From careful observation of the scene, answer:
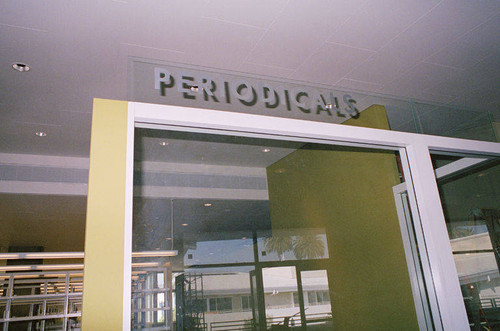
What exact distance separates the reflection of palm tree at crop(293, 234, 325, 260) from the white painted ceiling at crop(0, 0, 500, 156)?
1274 millimetres

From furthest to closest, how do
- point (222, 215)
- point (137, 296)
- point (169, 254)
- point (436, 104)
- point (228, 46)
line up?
1. point (228, 46)
2. point (436, 104)
3. point (222, 215)
4. point (169, 254)
5. point (137, 296)

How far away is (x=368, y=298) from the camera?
6.01 feet

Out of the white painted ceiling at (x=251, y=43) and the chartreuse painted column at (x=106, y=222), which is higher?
the white painted ceiling at (x=251, y=43)

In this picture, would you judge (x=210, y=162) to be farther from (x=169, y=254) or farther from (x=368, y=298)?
(x=368, y=298)

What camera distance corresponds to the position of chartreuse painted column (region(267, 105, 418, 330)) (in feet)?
5.69

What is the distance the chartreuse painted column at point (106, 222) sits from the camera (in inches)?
45.8

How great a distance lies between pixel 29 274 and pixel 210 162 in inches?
122

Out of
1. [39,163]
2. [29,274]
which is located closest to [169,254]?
[29,274]

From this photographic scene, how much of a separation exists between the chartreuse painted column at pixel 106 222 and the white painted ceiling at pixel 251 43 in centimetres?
101

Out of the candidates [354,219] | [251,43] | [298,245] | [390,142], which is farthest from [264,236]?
[251,43]

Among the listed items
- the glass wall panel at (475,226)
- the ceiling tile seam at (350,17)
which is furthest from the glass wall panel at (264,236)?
the ceiling tile seam at (350,17)

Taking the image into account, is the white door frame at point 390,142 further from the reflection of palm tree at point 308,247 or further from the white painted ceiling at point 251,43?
the white painted ceiling at point 251,43

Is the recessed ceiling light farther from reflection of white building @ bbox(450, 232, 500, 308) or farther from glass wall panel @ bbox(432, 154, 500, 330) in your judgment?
reflection of white building @ bbox(450, 232, 500, 308)

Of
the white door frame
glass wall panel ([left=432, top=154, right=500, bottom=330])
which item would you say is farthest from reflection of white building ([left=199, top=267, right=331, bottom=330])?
glass wall panel ([left=432, top=154, right=500, bottom=330])
